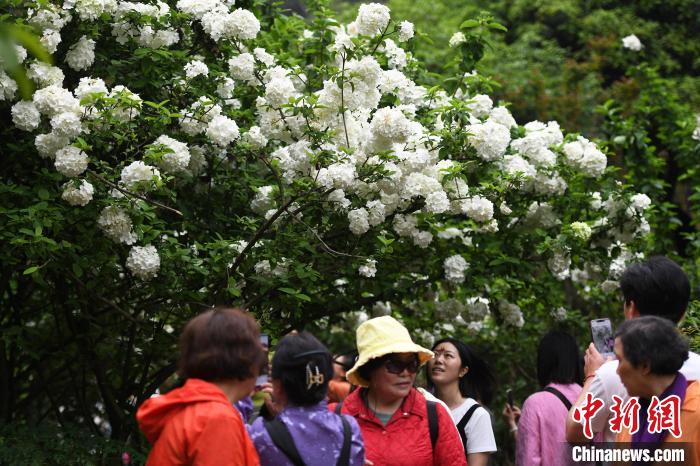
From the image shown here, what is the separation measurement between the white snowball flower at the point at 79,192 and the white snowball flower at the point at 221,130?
2.54 ft

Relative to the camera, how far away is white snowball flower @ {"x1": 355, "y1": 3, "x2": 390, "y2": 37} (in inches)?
221

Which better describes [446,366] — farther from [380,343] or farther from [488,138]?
[488,138]

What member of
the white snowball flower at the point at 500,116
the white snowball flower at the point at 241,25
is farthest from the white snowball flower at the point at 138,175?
the white snowball flower at the point at 500,116

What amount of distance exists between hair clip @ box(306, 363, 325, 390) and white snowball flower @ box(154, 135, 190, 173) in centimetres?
227

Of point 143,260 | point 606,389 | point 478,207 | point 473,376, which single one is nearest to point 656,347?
point 606,389

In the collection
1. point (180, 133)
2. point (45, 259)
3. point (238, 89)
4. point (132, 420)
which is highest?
point (238, 89)

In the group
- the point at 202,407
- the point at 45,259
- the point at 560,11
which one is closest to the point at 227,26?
the point at 45,259

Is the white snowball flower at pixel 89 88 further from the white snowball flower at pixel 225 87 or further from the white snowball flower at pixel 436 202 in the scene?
the white snowball flower at pixel 436 202

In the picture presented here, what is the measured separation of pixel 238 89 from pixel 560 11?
36.6 ft

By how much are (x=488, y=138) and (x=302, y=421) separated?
115 inches

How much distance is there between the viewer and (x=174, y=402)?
9.36ft

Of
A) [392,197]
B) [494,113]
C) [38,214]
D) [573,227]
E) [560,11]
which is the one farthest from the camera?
[560,11]

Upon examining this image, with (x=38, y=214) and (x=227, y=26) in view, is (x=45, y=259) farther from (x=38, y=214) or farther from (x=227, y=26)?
(x=227, y=26)

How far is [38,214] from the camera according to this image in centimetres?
496
